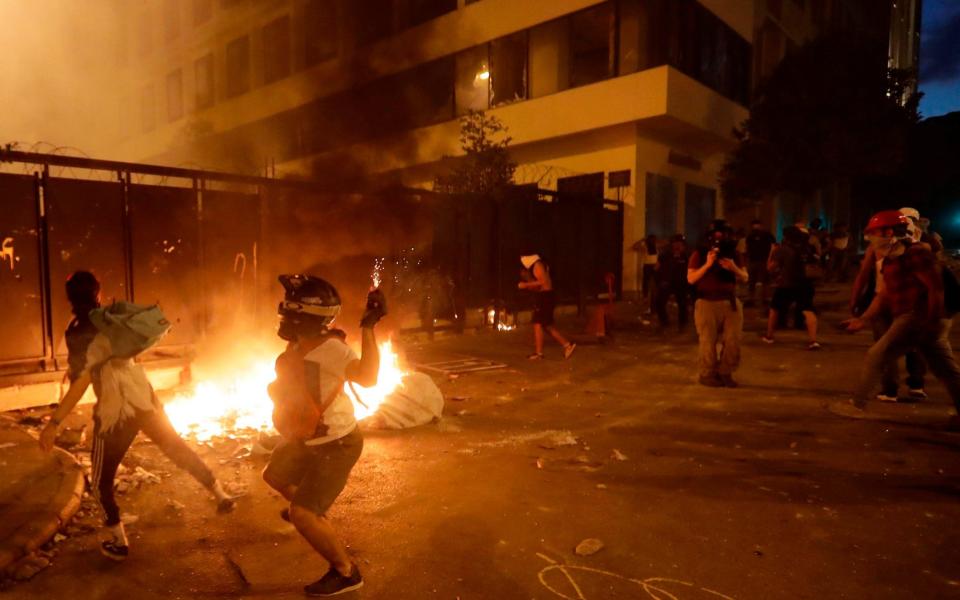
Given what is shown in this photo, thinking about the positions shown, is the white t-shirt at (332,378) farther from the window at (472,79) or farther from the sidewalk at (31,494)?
the window at (472,79)

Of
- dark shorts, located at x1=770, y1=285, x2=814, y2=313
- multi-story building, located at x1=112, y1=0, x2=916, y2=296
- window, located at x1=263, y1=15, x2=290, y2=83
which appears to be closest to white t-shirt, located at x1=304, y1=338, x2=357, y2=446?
dark shorts, located at x1=770, y1=285, x2=814, y2=313

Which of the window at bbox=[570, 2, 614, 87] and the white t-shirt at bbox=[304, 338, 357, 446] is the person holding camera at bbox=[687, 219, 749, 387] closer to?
the white t-shirt at bbox=[304, 338, 357, 446]

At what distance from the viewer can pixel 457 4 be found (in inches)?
762

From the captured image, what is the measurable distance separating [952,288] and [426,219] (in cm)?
726

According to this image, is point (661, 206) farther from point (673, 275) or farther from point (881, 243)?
point (881, 243)

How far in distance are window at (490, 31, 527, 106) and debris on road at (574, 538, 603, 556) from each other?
16515 mm

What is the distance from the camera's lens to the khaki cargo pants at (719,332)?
22.6ft

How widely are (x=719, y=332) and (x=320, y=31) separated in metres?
17.1

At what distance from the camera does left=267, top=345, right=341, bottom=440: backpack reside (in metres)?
2.75

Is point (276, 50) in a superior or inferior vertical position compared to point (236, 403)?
superior

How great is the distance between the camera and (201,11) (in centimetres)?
2775

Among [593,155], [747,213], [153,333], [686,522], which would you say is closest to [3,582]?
[153,333]

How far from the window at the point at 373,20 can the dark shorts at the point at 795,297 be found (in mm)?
14935

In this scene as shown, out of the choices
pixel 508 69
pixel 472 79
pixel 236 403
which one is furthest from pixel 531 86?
pixel 236 403
